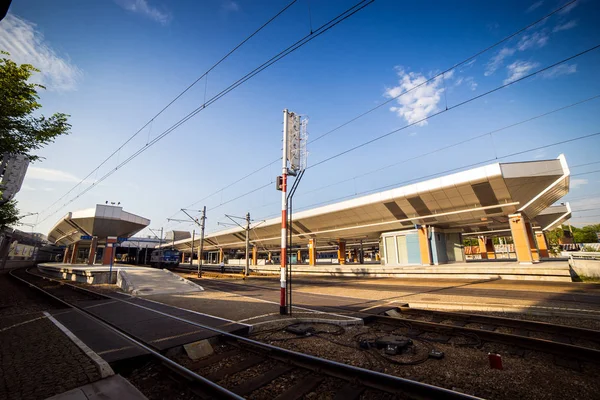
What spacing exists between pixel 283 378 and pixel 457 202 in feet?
82.9

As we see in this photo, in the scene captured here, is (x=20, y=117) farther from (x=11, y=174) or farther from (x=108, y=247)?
(x=108, y=247)

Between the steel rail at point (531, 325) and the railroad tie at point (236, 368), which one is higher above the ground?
the steel rail at point (531, 325)

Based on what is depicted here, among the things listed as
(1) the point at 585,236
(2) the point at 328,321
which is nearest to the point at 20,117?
(2) the point at 328,321

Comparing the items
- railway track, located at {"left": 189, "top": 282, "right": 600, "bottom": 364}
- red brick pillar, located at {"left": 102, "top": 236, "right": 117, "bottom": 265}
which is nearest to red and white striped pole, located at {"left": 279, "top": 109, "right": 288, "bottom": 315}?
railway track, located at {"left": 189, "top": 282, "right": 600, "bottom": 364}

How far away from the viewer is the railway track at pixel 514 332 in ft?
16.8

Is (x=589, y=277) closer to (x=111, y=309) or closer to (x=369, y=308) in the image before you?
(x=369, y=308)

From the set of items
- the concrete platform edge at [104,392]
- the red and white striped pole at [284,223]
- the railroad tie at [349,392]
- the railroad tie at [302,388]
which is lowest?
the railroad tie at [302,388]

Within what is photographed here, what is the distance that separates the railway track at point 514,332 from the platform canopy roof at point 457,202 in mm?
16479

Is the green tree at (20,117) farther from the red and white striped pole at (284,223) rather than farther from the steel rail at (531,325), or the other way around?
the steel rail at (531,325)

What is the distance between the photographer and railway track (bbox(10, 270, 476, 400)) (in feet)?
11.7

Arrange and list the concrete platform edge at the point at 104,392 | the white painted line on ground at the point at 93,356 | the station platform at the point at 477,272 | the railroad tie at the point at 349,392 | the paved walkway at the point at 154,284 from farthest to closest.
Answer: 1. the station platform at the point at 477,272
2. the paved walkway at the point at 154,284
3. the white painted line on ground at the point at 93,356
4. the railroad tie at the point at 349,392
5. the concrete platform edge at the point at 104,392

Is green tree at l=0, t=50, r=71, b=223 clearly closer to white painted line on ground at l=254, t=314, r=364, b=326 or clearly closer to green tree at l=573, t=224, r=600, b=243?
white painted line on ground at l=254, t=314, r=364, b=326

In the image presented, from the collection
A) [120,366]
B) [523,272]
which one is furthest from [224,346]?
[523,272]

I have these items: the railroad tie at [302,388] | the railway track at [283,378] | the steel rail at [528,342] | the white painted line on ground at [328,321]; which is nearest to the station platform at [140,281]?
the white painted line on ground at [328,321]
